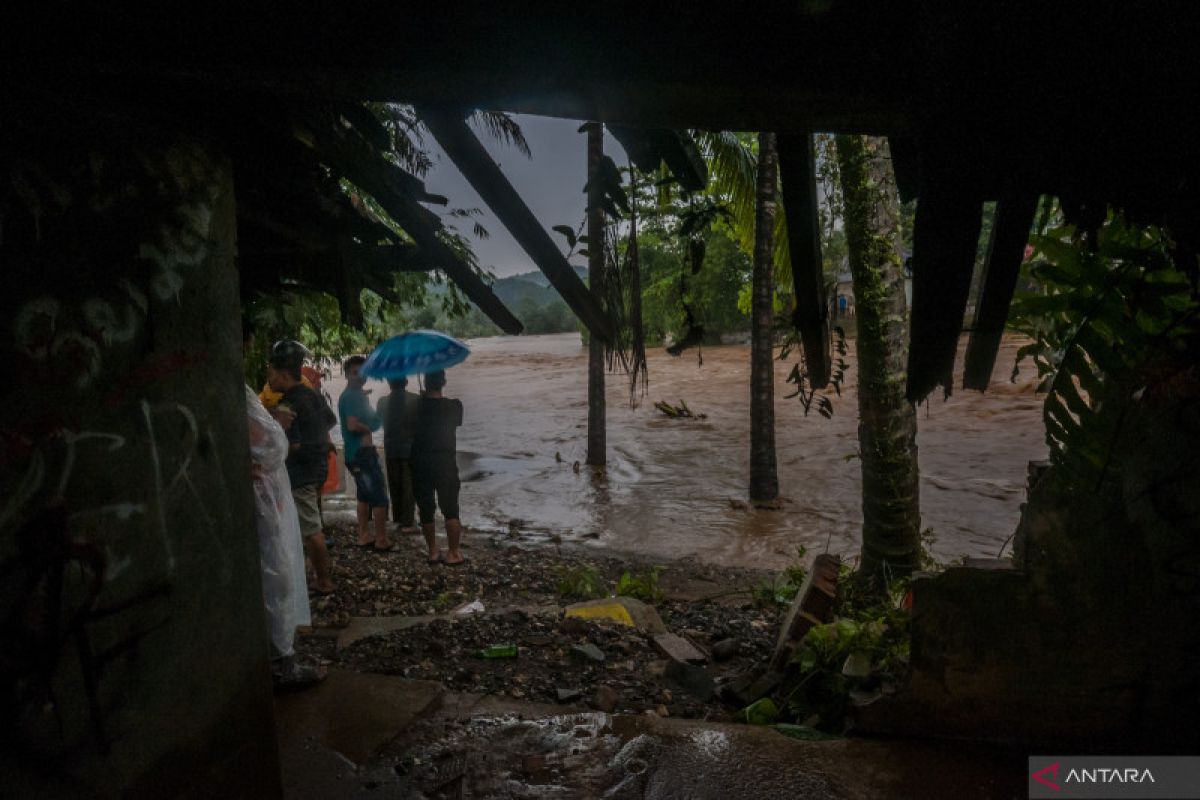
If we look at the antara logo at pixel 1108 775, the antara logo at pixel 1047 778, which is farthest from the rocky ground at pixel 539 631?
the antara logo at pixel 1108 775

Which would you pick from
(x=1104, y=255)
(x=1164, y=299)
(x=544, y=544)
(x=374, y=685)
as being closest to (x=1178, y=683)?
(x=1164, y=299)

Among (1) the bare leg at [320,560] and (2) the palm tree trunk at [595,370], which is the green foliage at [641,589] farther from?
(2) the palm tree trunk at [595,370]

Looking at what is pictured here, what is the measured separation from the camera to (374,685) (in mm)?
3088

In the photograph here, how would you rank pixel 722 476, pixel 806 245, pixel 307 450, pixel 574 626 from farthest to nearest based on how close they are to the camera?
1. pixel 722 476
2. pixel 307 450
3. pixel 574 626
4. pixel 806 245

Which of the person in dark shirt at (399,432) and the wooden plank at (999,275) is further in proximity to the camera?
the person in dark shirt at (399,432)

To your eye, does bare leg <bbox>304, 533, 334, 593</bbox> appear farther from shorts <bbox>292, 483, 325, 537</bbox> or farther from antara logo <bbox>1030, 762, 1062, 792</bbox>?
antara logo <bbox>1030, 762, 1062, 792</bbox>

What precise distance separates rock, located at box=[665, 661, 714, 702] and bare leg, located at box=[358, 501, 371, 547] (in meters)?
4.42

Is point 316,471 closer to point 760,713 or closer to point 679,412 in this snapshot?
point 760,713

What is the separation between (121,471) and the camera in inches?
63.0

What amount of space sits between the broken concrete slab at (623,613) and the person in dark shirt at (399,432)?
99.2 inches

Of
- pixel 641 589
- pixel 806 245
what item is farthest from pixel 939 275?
pixel 641 589

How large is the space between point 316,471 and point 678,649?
3.12m

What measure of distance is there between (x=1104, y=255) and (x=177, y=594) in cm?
284

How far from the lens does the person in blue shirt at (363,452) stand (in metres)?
6.25
